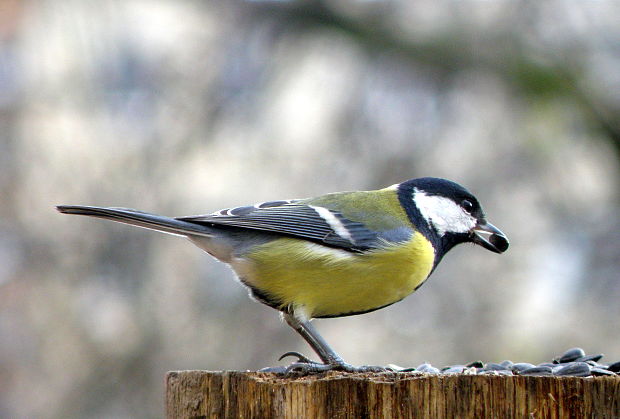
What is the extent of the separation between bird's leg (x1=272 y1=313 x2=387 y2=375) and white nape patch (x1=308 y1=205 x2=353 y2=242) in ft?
1.48

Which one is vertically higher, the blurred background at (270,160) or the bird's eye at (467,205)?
the blurred background at (270,160)

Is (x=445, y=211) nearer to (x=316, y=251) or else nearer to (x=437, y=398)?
(x=316, y=251)

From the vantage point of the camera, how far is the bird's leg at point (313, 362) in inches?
123

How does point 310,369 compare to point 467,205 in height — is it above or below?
below

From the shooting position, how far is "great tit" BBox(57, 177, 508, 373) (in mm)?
3613

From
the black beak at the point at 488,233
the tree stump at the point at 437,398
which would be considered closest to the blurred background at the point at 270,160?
the black beak at the point at 488,233

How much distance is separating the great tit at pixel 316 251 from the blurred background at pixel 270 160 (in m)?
3.54

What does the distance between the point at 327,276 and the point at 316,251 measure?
129 millimetres

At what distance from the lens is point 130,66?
7836 mm

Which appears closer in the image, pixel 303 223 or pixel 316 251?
pixel 316 251

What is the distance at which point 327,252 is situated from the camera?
12.0 ft

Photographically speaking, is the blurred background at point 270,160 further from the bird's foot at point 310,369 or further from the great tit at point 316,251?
the bird's foot at point 310,369

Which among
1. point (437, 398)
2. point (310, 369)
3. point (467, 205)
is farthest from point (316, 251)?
point (437, 398)

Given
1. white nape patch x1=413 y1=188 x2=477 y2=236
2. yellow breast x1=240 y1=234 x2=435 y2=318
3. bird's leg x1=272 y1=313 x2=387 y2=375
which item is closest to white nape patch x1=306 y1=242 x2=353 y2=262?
yellow breast x1=240 y1=234 x2=435 y2=318
